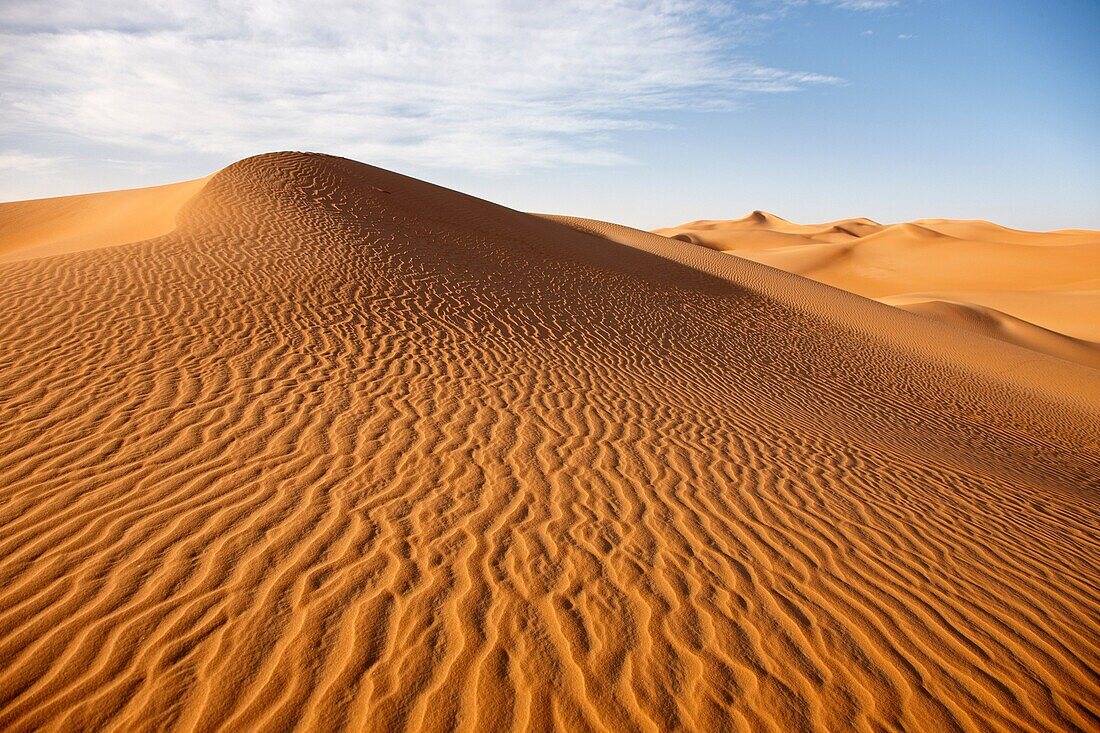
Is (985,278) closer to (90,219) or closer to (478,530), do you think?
(478,530)

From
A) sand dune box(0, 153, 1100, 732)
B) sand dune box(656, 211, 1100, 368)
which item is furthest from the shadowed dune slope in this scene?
sand dune box(656, 211, 1100, 368)

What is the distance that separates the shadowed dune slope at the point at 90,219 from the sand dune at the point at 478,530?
5246mm

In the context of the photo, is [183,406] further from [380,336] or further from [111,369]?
[380,336]

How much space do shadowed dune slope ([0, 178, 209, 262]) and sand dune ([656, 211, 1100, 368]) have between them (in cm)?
2725

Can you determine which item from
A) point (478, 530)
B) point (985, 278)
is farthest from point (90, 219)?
point (985, 278)

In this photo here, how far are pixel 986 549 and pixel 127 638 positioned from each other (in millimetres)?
6077

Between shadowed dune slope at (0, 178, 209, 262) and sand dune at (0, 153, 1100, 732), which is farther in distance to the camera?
shadowed dune slope at (0, 178, 209, 262)

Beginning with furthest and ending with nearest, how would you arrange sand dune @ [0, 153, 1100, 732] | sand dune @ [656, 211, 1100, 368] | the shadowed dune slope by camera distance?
sand dune @ [656, 211, 1100, 368]
the shadowed dune slope
sand dune @ [0, 153, 1100, 732]

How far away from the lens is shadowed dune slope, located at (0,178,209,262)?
50.1 ft

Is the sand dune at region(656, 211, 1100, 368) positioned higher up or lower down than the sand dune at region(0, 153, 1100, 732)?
lower down

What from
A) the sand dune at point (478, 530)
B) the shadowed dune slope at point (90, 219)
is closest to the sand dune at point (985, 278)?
the sand dune at point (478, 530)

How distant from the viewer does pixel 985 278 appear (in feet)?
147

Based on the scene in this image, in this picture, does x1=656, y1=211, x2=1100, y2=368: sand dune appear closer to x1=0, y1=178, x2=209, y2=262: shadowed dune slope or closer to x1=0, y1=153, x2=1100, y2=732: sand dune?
x1=0, y1=153, x2=1100, y2=732: sand dune

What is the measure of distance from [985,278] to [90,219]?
5417 cm
